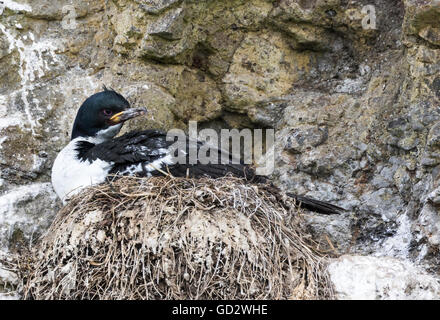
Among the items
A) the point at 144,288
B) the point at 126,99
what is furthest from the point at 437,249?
the point at 126,99

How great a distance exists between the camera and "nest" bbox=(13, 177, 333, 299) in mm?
4051

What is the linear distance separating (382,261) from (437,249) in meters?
0.31

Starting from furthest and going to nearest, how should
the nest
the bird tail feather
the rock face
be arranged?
1. the rock face
2. the bird tail feather
3. the nest

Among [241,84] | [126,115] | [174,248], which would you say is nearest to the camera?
[174,248]

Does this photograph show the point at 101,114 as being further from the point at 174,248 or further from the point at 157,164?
the point at 174,248

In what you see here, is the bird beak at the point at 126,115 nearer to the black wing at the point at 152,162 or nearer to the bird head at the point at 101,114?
the bird head at the point at 101,114

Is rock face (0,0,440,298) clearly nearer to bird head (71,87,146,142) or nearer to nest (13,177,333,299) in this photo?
bird head (71,87,146,142)

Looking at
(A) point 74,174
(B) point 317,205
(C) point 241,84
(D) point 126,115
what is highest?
(C) point 241,84

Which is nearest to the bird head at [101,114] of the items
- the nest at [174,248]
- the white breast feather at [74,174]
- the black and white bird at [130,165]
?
the black and white bird at [130,165]

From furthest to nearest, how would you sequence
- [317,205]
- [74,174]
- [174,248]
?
[74,174] → [317,205] → [174,248]

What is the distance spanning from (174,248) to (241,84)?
1.68 meters

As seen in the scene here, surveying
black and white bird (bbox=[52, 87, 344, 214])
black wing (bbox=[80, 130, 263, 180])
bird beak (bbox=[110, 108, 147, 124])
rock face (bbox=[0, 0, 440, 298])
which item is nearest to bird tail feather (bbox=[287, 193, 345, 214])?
black and white bird (bbox=[52, 87, 344, 214])

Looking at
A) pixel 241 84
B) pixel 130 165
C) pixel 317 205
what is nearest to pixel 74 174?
pixel 130 165

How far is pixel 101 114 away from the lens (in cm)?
524
